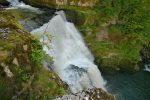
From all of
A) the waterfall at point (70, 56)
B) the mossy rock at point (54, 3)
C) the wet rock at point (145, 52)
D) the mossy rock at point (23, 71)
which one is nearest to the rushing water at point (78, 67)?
the waterfall at point (70, 56)

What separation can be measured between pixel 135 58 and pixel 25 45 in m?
13.4

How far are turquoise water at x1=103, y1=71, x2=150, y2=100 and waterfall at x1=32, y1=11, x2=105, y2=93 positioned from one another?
2.56 feet

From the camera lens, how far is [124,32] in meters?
24.8

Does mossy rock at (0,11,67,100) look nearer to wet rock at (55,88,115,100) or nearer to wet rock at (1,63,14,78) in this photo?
wet rock at (1,63,14,78)

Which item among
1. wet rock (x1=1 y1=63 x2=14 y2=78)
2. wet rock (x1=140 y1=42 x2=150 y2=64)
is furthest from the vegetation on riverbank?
wet rock (x1=1 y1=63 x2=14 y2=78)

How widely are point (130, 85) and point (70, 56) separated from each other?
13.3ft

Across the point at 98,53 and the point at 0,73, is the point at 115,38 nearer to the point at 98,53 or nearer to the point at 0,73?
the point at 98,53

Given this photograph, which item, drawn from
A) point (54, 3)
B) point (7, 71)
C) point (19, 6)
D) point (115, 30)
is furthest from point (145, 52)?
point (7, 71)

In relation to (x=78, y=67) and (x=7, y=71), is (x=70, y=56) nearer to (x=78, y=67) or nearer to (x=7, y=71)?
(x=78, y=67)

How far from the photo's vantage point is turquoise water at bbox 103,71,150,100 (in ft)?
66.8

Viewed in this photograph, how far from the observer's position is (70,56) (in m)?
21.4

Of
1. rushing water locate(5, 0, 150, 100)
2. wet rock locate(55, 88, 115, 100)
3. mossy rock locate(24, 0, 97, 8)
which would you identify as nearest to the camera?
wet rock locate(55, 88, 115, 100)

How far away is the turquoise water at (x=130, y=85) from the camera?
20375 mm

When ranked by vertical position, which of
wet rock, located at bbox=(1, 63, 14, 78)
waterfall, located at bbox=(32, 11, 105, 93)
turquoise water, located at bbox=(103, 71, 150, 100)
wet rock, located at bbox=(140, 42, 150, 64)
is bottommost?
turquoise water, located at bbox=(103, 71, 150, 100)
